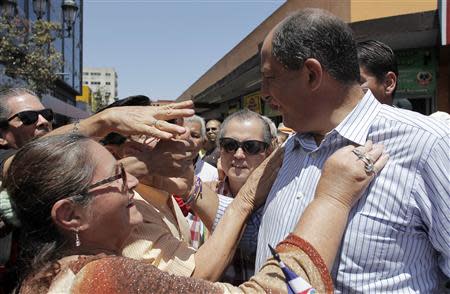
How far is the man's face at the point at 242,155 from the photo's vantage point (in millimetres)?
3453

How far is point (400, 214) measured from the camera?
5.08 ft

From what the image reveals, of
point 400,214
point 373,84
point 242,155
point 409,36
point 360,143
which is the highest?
point 409,36

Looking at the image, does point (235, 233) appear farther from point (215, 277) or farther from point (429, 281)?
point (429, 281)

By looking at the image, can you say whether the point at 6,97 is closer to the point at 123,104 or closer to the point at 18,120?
the point at 18,120

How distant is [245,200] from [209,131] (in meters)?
5.73

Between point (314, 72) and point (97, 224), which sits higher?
point (314, 72)

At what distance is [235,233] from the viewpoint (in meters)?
2.01

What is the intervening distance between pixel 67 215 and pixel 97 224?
0.37ft

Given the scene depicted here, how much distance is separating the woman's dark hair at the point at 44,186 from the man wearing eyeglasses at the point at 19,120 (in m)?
1.83

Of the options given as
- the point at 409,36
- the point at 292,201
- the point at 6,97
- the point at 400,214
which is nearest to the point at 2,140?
the point at 6,97

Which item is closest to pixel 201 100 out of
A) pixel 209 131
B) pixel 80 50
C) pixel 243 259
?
pixel 209 131

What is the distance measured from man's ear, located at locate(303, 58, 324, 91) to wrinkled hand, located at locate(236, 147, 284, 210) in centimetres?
49

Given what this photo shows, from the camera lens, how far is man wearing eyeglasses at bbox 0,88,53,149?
3.36 m

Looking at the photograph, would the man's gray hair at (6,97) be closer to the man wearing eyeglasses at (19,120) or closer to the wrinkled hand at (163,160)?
the man wearing eyeglasses at (19,120)
